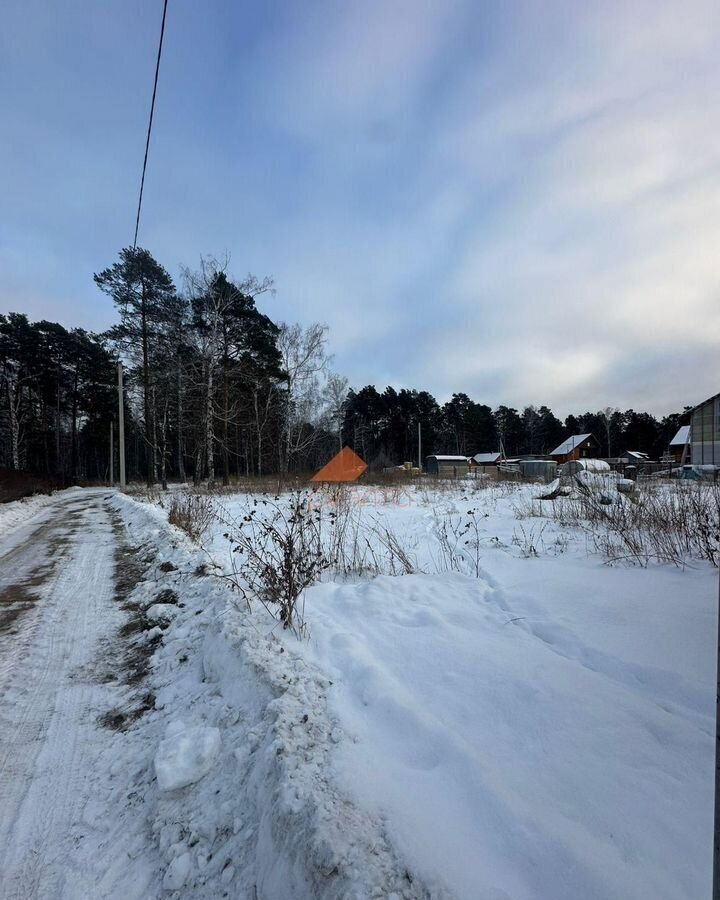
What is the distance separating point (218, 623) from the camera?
2.86m

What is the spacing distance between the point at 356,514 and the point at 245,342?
1528 cm

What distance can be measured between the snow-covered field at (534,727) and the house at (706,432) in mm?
6251

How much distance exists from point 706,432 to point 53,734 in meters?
22.0

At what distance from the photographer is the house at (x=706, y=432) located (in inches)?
376

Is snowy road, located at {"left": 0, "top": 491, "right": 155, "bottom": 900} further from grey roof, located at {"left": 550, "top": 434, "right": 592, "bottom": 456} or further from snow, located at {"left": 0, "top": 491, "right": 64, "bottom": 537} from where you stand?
grey roof, located at {"left": 550, "top": 434, "right": 592, "bottom": 456}

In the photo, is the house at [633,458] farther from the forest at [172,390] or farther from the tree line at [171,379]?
the tree line at [171,379]

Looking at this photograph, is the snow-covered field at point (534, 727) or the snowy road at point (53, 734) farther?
the snowy road at point (53, 734)

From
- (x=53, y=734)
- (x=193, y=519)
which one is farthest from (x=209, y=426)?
(x=53, y=734)

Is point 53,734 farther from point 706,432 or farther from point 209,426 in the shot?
point 706,432

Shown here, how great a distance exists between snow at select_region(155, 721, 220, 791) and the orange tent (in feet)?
50.6

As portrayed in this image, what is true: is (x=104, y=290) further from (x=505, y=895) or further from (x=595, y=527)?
(x=505, y=895)

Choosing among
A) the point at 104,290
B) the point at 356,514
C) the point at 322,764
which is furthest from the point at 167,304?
the point at 322,764

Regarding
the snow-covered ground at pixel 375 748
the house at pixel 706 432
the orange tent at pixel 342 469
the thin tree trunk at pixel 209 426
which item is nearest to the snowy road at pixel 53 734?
the snow-covered ground at pixel 375 748

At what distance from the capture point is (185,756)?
67.8 inches
